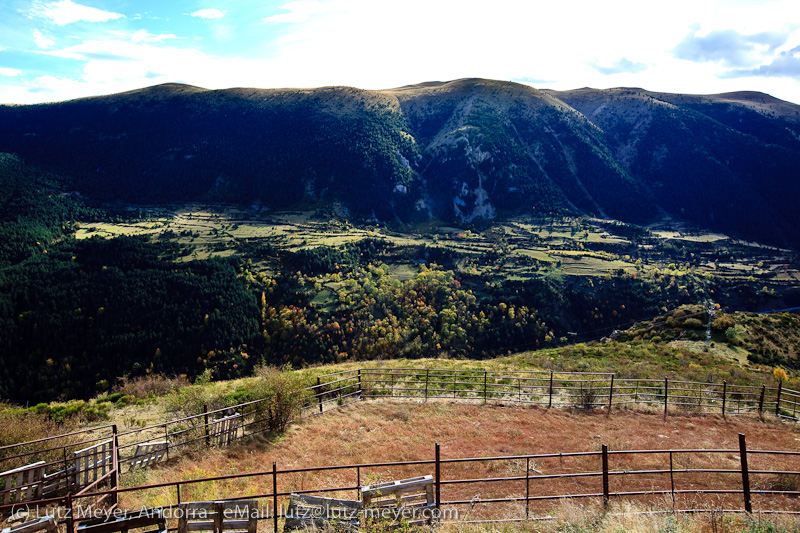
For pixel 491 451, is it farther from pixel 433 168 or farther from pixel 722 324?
pixel 433 168

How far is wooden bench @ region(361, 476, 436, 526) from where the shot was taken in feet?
33.0

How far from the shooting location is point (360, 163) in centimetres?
17675

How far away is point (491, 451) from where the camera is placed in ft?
52.6

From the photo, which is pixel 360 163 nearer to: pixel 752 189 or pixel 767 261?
pixel 767 261

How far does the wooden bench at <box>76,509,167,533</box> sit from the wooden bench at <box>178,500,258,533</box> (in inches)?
18.2

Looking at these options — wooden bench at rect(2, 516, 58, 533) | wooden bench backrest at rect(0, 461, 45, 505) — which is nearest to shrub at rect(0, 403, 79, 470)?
wooden bench backrest at rect(0, 461, 45, 505)

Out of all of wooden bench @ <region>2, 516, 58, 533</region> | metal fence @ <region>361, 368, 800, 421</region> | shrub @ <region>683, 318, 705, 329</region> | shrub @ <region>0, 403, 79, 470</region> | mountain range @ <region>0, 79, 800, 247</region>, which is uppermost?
mountain range @ <region>0, 79, 800, 247</region>

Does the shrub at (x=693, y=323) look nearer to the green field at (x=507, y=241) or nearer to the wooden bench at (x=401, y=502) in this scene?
the wooden bench at (x=401, y=502)

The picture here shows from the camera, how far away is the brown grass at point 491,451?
507 inches

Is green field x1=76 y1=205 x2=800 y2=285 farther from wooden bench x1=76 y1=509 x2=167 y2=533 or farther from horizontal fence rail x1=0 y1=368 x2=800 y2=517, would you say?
wooden bench x1=76 y1=509 x2=167 y2=533

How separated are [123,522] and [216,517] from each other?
75.5 inches

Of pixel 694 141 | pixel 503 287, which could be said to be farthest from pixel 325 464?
pixel 694 141

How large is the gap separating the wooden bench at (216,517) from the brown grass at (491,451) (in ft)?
8.71

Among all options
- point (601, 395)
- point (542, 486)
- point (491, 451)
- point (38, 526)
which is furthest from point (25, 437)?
point (601, 395)
